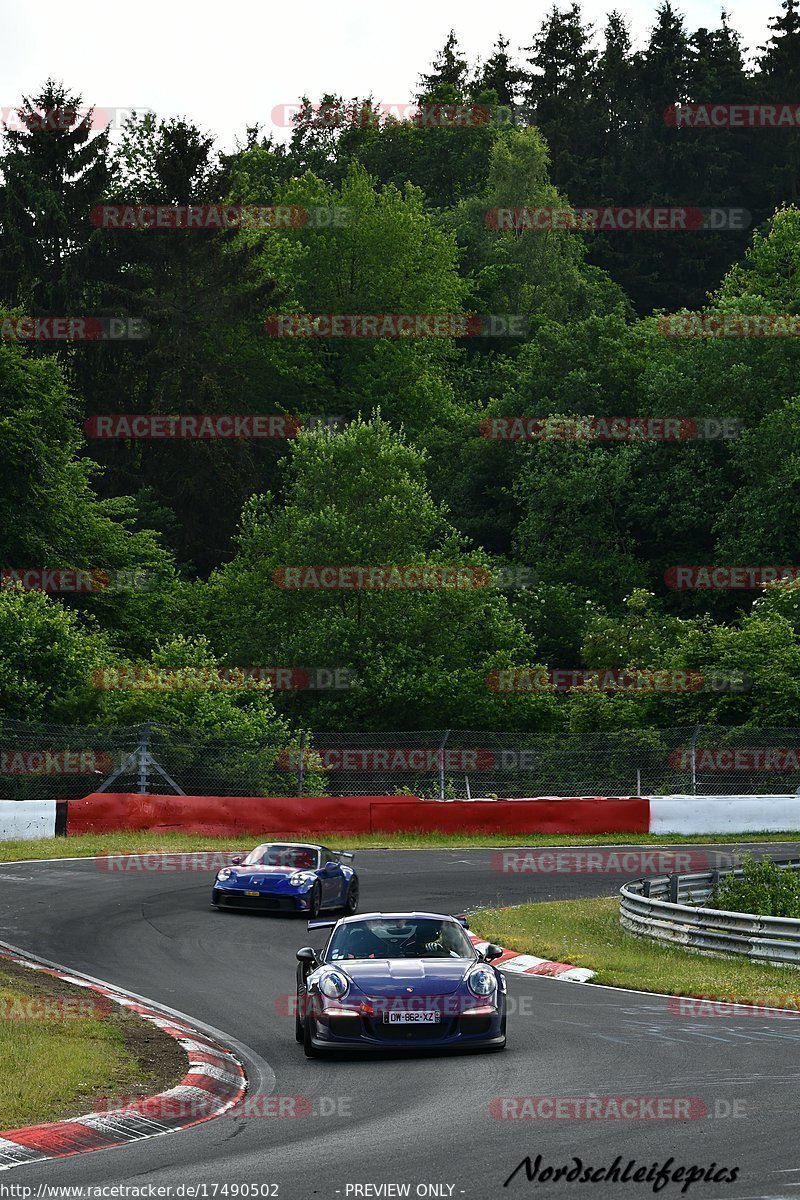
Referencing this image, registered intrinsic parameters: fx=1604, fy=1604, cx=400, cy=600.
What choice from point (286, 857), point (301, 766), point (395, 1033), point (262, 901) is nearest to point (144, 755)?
point (301, 766)

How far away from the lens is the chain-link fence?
33.6 metres

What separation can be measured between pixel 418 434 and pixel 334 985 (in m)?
63.8

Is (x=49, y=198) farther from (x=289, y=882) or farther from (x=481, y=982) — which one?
(x=481, y=982)

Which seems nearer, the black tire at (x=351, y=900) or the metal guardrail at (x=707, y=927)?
the metal guardrail at (x=707, y=927)

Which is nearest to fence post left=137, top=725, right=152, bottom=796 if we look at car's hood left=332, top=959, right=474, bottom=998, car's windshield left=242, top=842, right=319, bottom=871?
car's windshield left=242, top=842, right=319, bottom=871

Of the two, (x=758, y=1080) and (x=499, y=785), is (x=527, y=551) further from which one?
(x=758, y=1080)

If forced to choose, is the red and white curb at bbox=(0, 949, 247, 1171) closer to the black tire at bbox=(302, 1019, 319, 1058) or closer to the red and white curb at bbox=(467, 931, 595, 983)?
the black tire at bbox=(302, 1019, 319, 1058)

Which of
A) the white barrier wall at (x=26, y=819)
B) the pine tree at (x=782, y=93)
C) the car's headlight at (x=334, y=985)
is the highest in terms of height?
the pine tree at (x=782, y=93)

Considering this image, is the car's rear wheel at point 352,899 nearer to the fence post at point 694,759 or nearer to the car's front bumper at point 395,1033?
the car's front bumper at point 395,1033

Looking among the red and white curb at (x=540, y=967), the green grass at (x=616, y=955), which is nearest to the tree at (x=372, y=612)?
the green grass at (x=616, y=955)

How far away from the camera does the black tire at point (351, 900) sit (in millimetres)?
23656

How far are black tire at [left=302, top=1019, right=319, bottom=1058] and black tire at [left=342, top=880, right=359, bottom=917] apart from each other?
10.6 m

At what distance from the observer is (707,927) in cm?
2000

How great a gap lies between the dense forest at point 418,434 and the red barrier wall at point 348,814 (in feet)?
7.80
